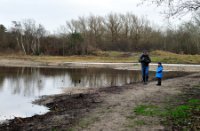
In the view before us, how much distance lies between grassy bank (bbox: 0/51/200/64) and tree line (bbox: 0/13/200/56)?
20.9 feet

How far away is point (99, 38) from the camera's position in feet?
264

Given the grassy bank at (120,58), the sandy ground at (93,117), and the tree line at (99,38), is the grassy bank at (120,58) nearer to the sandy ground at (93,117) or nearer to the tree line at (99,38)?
the tree line at (99,38)

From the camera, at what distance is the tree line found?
71750 mm

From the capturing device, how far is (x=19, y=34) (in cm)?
8238

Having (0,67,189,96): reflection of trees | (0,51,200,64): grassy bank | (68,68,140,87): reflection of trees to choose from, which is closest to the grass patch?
(0,67,189,96): reflection of trees

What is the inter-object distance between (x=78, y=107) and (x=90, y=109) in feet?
3.08

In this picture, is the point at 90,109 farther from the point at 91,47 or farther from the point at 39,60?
the point at 91,47

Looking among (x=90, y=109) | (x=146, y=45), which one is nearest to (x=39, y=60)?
(x=146, y=45)

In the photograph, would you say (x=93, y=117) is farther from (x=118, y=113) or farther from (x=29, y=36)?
(x=29, y=36)

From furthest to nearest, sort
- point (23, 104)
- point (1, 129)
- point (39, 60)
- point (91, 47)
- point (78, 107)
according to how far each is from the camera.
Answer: point (91, 47) < point (39, 60) < point (23, 104) < point (78, 107) < point (1, 129)

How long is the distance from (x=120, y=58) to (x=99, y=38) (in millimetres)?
19413

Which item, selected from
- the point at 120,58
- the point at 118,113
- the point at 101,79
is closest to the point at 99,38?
the point at 120,58

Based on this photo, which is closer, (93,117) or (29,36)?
(93,117)

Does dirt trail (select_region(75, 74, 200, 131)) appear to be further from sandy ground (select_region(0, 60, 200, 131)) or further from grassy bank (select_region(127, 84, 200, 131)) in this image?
grassy bank (select_region(127, 84, 200, 131))
